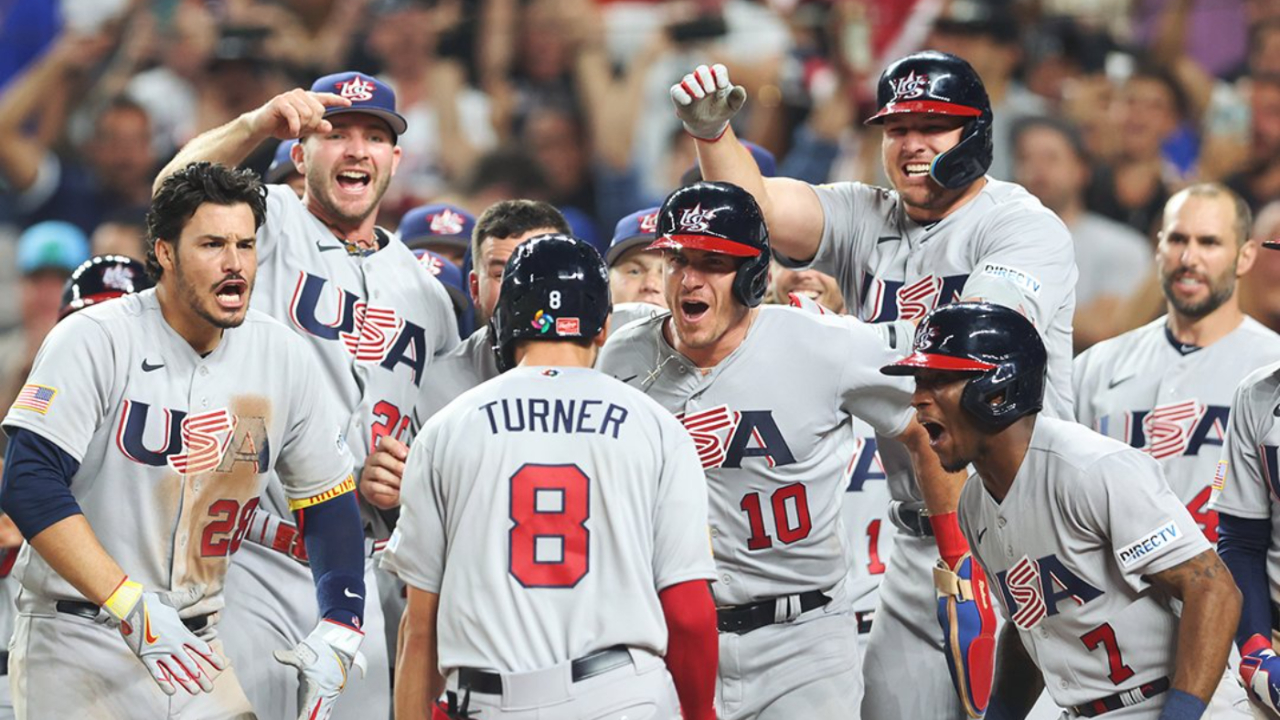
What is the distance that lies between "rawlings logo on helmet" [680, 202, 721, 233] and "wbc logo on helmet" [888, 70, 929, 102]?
0.89m

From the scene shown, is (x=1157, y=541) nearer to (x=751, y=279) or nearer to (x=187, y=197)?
(x=751, y=279)

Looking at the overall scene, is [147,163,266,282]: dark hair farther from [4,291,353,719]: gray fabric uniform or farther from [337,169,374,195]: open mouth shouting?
[337,169,374,195]: open mouth shouting

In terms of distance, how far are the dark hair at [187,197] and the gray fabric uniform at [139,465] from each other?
0.20 metres

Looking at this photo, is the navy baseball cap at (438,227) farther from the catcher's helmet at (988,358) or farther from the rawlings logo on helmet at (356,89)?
the catcher's helmet at (988,358)

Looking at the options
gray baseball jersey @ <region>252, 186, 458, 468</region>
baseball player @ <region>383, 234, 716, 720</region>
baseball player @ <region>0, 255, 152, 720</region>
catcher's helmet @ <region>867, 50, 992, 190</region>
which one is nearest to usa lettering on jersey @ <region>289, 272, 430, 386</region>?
gray baseball jersey @ <region>252, 186, 458, 468</region>

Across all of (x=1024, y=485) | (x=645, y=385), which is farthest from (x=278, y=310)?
(x=1024, y=485)

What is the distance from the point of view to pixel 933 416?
4.38 m

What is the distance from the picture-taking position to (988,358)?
A: 426 cm

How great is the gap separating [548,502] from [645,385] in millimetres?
1210

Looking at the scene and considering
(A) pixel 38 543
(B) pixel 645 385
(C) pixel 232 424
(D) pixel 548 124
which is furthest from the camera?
(D) pixel 548 124

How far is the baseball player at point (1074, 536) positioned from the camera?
4086 mm

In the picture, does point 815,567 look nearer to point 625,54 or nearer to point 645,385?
point 645,385

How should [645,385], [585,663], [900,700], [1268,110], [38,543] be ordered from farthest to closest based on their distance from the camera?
[1268,110]
[900,700]
[645,385]
[38,543]
[585,663]

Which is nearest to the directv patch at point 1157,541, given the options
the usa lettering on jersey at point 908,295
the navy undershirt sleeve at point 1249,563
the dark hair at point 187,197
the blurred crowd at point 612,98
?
the navy undershirt sleeve at point 1249,563
